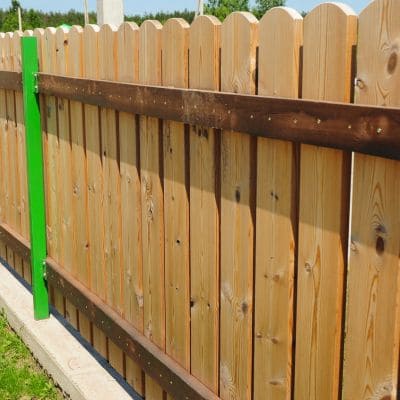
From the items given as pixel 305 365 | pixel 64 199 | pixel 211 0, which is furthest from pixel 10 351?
pixel 211 0

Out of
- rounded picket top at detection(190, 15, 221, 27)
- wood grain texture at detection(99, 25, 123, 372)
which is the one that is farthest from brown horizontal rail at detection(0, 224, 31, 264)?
rounded picket top at detection(190, 15, 221, 27)

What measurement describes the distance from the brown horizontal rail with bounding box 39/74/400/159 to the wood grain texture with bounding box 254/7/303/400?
64mm

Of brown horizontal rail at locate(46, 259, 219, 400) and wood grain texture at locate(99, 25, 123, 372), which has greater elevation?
wood grain texture at locate(99, 25, 123, 372)

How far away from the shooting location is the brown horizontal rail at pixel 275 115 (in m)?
1.64

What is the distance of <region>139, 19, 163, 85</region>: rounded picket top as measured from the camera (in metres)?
2.71

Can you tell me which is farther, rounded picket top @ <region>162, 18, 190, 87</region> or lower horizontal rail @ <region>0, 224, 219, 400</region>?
lower horizontal rail @ <region>0, 224, 219, 400</region>

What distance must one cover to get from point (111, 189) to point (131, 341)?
702mm

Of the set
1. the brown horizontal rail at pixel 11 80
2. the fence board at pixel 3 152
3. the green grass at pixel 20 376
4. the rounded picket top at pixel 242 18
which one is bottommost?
the green grass at pixel 20 376

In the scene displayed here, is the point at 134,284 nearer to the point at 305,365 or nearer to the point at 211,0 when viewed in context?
the point at 305,365

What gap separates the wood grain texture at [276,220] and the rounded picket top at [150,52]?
0.71 meters

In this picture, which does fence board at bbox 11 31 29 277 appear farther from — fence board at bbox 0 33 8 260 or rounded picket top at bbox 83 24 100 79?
rounded picket top at bbox 83 24 100 79

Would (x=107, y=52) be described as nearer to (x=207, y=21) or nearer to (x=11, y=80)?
(x=207, y=21)

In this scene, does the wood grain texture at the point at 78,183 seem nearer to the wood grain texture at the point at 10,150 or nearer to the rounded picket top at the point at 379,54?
the wood grain texture at the point at 10,150

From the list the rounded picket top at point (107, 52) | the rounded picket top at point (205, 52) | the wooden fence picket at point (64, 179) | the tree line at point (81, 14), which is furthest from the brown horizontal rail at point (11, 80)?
the tree line at point (81, 14)
